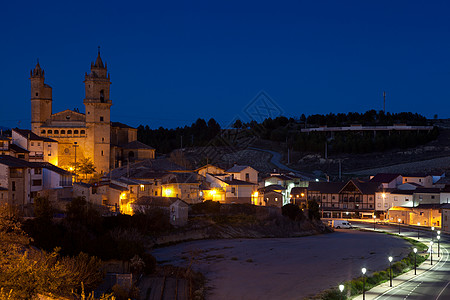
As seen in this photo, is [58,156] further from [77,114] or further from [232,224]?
[232,224]

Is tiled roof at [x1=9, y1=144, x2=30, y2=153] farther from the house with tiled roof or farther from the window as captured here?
the house with tiled roof

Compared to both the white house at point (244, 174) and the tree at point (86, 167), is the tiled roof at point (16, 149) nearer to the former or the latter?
the tree at point (86, 167)

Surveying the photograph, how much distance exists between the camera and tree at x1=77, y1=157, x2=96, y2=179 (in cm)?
5691

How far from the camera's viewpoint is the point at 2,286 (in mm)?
15844

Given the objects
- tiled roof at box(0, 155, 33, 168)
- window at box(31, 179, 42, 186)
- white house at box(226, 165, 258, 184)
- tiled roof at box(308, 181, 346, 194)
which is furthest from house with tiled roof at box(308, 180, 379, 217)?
tiled roof at box(0, 155, 33, 168)

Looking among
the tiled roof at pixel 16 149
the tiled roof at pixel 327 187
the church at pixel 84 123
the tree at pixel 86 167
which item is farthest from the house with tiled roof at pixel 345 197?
the tiled roof at pixel 16 149

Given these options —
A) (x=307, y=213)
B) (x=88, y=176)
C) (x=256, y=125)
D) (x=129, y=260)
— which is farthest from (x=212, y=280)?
(x=256, y=125)

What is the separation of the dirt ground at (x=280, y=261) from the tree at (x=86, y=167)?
1949 cm

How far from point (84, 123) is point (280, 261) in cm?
3549

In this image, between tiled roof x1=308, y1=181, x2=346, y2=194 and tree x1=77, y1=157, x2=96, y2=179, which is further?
tiled roof x1=308, y1=181, x2=346, y2=194

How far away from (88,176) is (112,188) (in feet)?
47.3

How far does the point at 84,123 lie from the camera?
62812 millimetres

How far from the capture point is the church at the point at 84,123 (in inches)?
2422

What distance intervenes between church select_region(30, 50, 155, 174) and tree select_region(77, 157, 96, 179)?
4.76ft
